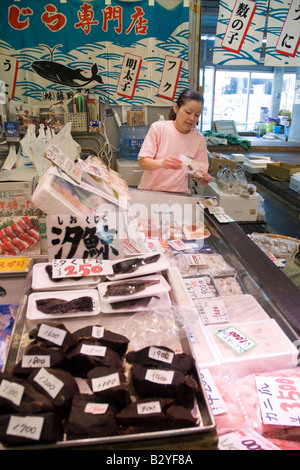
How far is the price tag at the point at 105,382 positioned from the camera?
1.09m

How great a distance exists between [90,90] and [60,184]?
4.94 meters

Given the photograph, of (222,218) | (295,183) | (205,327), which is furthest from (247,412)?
(295,183)

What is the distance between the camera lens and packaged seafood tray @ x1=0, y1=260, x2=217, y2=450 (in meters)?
0.98

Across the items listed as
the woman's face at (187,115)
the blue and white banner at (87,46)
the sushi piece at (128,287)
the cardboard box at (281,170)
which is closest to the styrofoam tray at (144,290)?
the sushi piece at (128,287)

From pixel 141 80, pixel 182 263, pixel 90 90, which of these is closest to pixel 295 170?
pixel 141 80

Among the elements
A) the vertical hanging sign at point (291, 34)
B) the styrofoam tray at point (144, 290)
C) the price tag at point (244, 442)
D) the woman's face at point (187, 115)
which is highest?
the vertical hanging sign at point (291, 34)

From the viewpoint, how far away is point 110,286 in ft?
5.41

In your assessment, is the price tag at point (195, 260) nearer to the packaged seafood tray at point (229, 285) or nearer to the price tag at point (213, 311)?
the packaged seafood tray at point (229, 285)

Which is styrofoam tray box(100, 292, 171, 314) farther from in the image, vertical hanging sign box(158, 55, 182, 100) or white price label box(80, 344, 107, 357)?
vertical hanging sign box(158, 55, 182, 100)

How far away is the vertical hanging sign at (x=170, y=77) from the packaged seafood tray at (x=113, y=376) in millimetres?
5434

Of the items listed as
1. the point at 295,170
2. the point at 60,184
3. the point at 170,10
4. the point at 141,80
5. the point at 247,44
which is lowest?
the point at 295,170

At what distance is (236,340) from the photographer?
1.73m

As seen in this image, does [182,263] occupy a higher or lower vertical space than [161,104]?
lower
